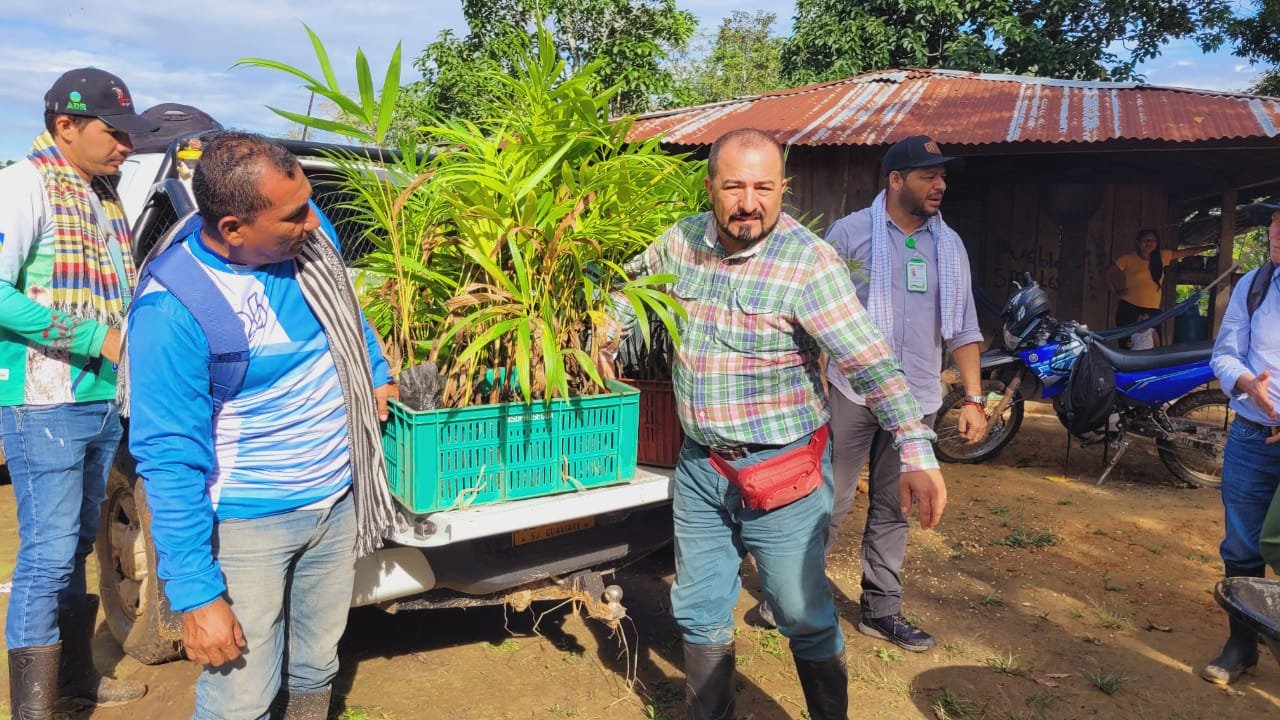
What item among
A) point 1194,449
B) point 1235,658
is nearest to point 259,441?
point 1235,658

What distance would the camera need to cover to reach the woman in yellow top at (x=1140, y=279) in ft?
31.4

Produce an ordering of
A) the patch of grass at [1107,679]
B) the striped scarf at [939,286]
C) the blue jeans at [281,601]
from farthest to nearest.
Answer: the striped scarf at [939,286]
the patch of grass at [1107,679]
the blue jeans at [281,601]

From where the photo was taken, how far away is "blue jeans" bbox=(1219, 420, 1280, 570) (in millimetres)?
3299

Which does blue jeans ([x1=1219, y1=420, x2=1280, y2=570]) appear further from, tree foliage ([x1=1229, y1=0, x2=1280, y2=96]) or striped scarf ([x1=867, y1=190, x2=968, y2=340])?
tree foliage ([x1=1229, y1=0, x2=1280, y2=96])

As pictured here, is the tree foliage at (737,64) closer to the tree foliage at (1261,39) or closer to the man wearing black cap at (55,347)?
the tree foliage at (1261,39)

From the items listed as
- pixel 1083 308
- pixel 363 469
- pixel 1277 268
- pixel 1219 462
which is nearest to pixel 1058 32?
pixel 1083 308

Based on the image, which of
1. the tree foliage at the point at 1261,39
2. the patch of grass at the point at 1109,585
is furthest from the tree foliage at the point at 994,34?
the patch of grass at the point at 1109,585

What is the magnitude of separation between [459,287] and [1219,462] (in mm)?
6000

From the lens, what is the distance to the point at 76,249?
9.00 feet

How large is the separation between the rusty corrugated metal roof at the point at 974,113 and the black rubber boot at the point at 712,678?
5.84 metres

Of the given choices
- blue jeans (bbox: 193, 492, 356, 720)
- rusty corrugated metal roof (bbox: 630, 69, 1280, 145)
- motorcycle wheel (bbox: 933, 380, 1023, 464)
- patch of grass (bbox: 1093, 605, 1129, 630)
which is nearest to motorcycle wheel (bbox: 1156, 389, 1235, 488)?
motorcycle wheel (bbox: 933, 380, 1023, 464)

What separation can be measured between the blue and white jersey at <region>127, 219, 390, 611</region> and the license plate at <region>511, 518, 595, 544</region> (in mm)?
795

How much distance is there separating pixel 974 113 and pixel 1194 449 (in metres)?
4.06

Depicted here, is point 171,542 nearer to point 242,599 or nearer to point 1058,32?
point 242,599
